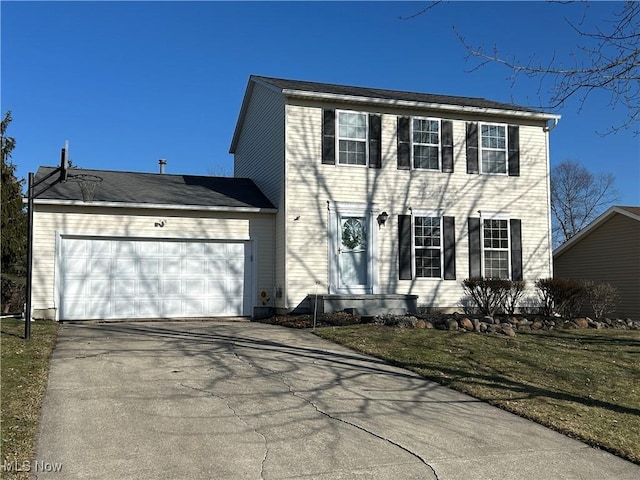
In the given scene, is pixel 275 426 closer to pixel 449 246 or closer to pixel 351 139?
pixel 351 139

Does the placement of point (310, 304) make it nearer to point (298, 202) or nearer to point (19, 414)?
point (298, 202)

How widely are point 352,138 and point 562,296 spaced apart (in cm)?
710

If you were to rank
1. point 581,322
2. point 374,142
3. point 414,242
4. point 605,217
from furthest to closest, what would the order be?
point 605,217, point 414,242, point 374,142, point 581,322

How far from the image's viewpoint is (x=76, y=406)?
20.5ft

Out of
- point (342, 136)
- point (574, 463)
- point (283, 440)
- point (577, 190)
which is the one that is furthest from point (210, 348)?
point (577, 190)

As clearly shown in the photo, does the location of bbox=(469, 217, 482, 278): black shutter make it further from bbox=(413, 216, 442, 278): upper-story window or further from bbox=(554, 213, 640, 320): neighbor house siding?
bbox=(554, 213, 640, 320): neighbor house siding

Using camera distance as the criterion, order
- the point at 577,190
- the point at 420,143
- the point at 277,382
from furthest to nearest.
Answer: the point at 577,190
the point at 420,143
the point at 277,382

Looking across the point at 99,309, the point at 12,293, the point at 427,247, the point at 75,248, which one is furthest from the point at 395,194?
the point at 12,293

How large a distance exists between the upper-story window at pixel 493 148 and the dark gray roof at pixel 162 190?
6.55 metres

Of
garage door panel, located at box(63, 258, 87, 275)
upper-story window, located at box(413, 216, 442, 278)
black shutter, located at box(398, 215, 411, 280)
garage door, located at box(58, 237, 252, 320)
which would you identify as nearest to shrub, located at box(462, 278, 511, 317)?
upper-story window, located at box(413, 216, 442, 278)

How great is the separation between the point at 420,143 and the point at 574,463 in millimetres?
11950

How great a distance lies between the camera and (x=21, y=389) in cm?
660

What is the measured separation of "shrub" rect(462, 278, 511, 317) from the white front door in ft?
8.86

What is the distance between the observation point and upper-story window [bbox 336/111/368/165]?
15.6 m
